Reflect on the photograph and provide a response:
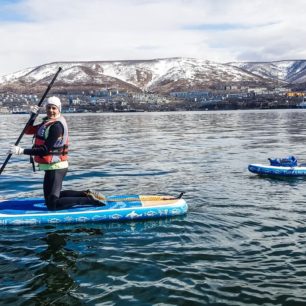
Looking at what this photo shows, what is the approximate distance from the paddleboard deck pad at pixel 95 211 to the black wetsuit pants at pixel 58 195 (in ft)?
0.58

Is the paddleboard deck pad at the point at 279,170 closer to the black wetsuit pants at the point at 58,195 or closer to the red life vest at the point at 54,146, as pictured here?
the black wetsuit pants at the point at 58,195

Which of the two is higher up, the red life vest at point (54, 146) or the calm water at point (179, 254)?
the red life vest at point (54, 146)

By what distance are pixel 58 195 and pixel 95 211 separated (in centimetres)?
116

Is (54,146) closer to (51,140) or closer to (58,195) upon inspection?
(51,140)

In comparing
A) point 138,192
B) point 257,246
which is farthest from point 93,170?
point 257,246

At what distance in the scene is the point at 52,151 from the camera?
11.7 metres

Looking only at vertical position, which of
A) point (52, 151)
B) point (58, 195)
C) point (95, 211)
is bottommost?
point (95, 211)

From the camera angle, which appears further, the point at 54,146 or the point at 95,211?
the point at 95,211

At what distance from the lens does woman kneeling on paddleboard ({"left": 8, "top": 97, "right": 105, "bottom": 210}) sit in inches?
455

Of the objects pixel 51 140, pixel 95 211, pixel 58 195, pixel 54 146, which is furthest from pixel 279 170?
pixel 51 140

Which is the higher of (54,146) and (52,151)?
(54,146)

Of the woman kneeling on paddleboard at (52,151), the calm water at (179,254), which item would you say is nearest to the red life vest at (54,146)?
the woman kneeling on paddleboard at (52,151)

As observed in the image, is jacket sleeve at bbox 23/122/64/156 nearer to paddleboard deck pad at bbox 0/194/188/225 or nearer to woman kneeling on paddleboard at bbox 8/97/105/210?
woman kneeling on paddleboard at bbox 8/97/105/210

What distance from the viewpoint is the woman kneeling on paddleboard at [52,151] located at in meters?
11.5
